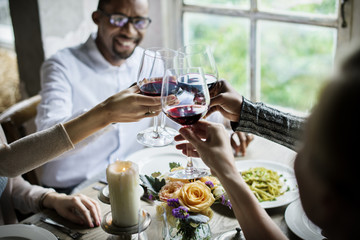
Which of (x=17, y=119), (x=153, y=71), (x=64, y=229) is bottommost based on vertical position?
(x=64, y=229)

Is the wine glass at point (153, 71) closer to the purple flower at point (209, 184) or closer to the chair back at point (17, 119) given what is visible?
the purple flower at point (209, 184)

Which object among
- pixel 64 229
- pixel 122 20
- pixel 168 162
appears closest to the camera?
pixel 64 229

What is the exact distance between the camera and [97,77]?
2.05 m

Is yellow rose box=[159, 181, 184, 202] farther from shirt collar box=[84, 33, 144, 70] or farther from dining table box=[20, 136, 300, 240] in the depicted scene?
shirt collar box=[84, 33, 144, 70]

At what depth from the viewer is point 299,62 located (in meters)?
2.96

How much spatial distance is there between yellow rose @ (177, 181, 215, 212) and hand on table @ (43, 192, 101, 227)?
12.9 inches

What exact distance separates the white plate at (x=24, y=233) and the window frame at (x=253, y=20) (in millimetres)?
1582

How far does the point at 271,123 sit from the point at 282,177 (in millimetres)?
214

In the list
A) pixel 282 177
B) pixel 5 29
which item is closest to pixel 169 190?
pixel 282 177

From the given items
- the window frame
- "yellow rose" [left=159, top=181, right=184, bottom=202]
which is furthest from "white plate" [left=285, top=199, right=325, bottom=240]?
the window frame

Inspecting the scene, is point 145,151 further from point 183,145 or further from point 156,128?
point 183,145

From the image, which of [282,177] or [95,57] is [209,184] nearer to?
[282,177]

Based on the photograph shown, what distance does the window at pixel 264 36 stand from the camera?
6.82 ft

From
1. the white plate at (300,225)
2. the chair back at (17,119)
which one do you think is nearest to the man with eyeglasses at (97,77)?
the chair back at (17,119)
